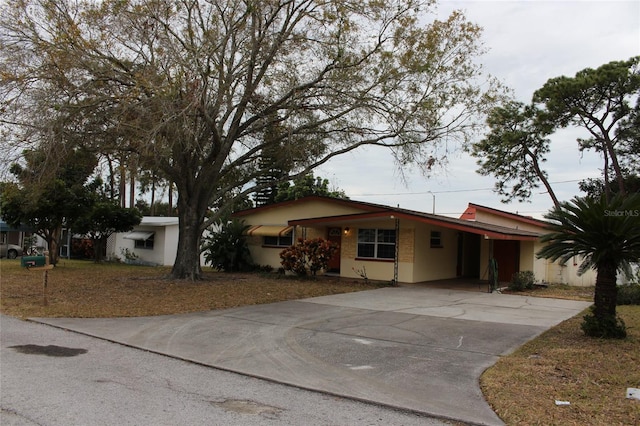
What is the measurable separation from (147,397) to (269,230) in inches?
706

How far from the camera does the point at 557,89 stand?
27406 mm

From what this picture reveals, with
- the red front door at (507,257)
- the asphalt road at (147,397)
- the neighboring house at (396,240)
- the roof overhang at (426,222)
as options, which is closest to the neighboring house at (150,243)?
the neighboring house at (396,240)

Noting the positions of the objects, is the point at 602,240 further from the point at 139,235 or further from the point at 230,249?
the point at 139,235

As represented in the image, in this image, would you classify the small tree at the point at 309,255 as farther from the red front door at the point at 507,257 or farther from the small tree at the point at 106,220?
the small tree at the point at 106,220

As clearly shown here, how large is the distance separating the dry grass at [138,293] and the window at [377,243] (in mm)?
1507

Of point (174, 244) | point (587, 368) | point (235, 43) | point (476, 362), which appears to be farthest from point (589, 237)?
point (174, 244)

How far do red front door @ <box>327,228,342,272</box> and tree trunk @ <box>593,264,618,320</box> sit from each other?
44.6 ft

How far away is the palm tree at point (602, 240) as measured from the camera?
8.29 metres

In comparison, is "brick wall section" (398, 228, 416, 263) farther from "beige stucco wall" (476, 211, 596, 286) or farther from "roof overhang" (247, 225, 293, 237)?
"roof overhang" (247, 225, 293, 237)

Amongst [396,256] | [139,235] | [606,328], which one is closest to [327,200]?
[396,256]

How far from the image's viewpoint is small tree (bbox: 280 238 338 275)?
1967cm

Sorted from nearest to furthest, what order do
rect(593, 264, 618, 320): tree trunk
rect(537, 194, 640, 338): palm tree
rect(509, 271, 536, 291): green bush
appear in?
rect(537, 194, 640, 338): palm tree → rect(593, 264, 618, 320): tree trunk → rect(509, 271, 536, 291): green bush

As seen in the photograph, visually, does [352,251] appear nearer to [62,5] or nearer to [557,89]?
[62,5]

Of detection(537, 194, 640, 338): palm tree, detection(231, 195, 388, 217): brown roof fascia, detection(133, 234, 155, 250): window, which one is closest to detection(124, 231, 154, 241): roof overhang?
detection(133, 234, 155, 250): window
